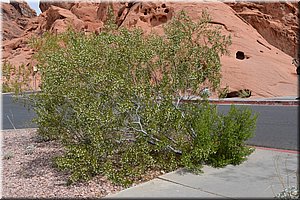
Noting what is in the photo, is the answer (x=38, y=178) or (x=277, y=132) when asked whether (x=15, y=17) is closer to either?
(x=277, y=132)

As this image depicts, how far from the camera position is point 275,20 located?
118 ft

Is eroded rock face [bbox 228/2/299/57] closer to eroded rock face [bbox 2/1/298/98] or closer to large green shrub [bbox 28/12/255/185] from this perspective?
eroded rock face [bbox 2/1/298/98]

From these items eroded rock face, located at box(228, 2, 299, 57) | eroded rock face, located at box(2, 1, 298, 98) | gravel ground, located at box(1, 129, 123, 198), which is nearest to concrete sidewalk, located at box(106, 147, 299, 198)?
gravel ground, located at box(1, 129, 123, 198)

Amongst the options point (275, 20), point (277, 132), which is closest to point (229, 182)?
point (277, 132)

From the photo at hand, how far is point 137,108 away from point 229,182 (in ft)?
6.16

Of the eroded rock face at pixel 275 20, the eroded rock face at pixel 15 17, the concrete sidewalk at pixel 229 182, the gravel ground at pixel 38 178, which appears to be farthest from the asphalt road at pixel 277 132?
the eroded rock face at pixel 15 17

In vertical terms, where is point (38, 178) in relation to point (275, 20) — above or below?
below

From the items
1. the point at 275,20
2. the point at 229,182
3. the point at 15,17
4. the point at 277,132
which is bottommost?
the point at 229,182

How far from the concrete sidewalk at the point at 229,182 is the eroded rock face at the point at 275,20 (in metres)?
30.8

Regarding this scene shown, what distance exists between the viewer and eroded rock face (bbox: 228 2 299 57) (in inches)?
1342

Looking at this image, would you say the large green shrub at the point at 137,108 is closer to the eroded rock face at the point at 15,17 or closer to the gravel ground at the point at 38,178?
the gravel ground at the point at 38,178

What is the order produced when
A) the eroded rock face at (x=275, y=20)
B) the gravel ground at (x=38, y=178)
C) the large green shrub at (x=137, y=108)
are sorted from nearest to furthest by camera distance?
1. the gravel ground at (x=38, y=178)
2. the large green shrub at (x=137, y=108)
3. the eroded rock face at (x=275, y=20)

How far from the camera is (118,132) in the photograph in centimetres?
529

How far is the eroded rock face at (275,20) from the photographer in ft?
112
